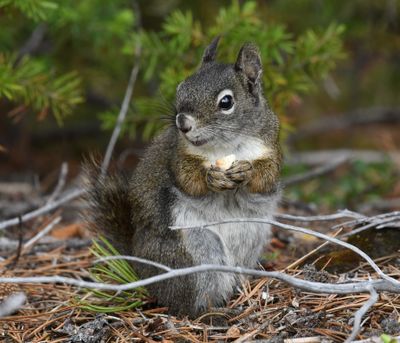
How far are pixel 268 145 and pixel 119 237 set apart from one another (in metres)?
0.77

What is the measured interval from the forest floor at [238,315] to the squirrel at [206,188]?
0.13 m

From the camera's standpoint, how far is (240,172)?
2799 millimetres

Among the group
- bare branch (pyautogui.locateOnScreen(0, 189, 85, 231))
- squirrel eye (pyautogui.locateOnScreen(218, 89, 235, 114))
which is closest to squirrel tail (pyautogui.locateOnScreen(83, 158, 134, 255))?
bare branch (pyautogui.locateOnScreen(0, 189, 85, 231))

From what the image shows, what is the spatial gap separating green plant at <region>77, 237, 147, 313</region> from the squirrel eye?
2.53 ft

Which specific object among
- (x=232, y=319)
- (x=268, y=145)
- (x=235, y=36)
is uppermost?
(x=235, y=36)

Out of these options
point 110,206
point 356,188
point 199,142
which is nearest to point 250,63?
point 199,142

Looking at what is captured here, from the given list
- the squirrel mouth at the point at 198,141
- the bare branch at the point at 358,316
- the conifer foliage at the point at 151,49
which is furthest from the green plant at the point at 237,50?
the bare branch at the point at 358,316

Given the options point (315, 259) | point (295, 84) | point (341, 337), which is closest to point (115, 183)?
point (315, 259)

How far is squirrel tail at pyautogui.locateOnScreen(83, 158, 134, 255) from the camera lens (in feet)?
10.1

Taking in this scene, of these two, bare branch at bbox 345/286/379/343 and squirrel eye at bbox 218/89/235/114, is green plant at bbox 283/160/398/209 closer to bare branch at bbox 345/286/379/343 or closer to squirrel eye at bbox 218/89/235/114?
squirrel eye at bbox 218/89/235/114

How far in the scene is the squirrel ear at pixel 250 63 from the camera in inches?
118

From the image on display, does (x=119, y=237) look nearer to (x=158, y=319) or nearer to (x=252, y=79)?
(x=158, y=319)

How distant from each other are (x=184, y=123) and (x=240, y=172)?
296 mm

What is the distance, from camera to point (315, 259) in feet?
10.3
